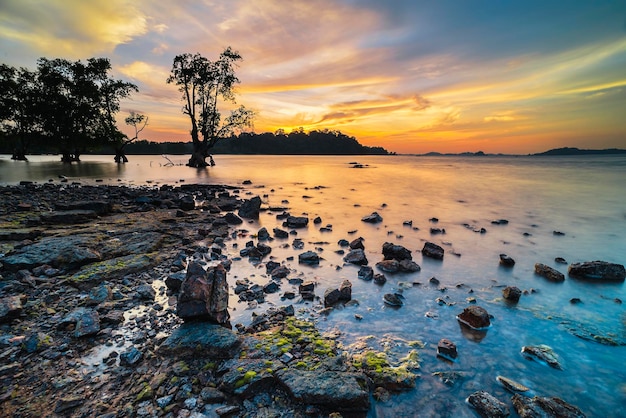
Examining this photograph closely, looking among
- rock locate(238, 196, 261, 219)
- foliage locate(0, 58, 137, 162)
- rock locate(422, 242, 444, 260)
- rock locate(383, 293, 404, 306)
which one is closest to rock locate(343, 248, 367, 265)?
rock locate(383, 293, 404, 306)

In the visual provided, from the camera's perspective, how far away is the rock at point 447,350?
179 inches

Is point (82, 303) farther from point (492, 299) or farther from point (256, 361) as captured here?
point (492, 299)

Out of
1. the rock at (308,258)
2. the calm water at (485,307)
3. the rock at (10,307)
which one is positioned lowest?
the calm water at (485,307)

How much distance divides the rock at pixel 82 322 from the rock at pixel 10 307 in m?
0.76

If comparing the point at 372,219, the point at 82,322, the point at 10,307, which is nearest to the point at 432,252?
the point at 372,219

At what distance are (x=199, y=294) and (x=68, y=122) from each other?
250 ft

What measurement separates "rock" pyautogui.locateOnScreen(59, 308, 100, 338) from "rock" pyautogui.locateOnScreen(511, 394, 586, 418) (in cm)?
640

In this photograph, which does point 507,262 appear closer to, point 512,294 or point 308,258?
point 512,294

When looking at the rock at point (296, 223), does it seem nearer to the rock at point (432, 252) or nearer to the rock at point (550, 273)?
the rock at point (432, 252)

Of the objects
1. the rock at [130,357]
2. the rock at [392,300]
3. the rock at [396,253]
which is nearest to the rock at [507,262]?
the rock at [396,253]

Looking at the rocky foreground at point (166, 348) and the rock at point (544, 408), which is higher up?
the rocky foreground at point (166, 348)

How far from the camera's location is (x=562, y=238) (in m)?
12.2

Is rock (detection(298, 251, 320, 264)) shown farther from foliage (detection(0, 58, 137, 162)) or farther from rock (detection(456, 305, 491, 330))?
foliage (detection(0, 58, 137, 162))

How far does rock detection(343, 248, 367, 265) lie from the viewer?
8531 mm
